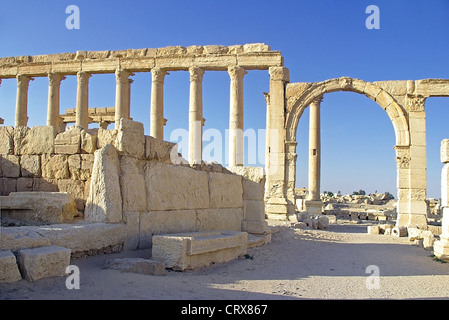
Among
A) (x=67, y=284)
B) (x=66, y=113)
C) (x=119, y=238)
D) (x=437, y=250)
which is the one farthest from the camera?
(x=66, y=113)

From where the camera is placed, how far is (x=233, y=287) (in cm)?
537

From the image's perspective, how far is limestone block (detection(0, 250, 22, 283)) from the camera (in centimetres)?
417

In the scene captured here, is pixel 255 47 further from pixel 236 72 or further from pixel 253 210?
pixel 253 210

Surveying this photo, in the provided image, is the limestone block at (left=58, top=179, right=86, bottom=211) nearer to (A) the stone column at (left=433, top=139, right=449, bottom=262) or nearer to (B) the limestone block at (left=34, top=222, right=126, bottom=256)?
(B) the limestone block at (left=34, top=222, right=126, bottom=256)

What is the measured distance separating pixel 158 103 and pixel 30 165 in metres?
13.9

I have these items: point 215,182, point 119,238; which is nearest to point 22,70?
point 215,182

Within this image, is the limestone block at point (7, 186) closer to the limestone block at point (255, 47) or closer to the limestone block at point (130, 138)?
the limestone block at point (130, 138)

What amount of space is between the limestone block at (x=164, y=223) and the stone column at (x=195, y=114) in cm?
1223

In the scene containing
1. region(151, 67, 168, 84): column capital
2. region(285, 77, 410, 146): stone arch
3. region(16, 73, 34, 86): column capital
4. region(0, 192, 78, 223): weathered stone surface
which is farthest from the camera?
region(16, 73, 34, 86): column capital

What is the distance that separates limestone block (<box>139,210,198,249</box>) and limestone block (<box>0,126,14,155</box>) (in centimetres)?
314

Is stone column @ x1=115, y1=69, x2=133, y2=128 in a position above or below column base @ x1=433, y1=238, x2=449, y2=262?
above

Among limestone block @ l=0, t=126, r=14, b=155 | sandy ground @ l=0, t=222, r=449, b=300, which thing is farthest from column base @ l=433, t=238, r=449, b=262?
limestone block @ l=0, t=126, r=14, b=155

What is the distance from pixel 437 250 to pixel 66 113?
26067 mm
